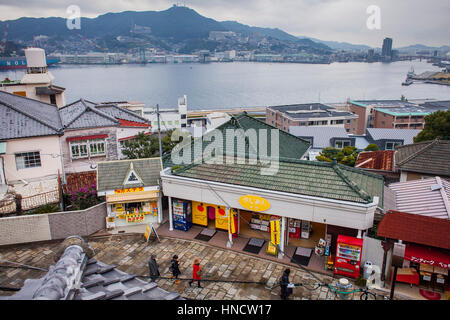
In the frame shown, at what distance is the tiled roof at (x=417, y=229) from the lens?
44.6ft

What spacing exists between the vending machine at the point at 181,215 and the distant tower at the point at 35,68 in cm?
3652

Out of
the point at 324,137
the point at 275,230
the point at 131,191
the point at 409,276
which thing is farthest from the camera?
the point at 324,137

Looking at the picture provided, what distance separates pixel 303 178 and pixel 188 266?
8079 millimetres

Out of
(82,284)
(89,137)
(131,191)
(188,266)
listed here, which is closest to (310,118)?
(89,137)

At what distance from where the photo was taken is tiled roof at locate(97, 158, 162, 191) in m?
20.8

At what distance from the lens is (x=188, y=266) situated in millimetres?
17156

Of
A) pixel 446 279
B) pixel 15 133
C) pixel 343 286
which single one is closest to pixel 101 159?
pixel 15 133

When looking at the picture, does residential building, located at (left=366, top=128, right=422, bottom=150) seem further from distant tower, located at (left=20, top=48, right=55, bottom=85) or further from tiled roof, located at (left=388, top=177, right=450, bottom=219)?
distant tower, located at (left=20, top=48, right=55, bottom=85)

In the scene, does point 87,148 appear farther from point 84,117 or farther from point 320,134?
point 320,134

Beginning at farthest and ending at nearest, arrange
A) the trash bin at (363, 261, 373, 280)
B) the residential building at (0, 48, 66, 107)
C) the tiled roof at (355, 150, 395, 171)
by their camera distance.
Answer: the residential building at (0, 48, 66, 107) < the tiled roof at (355, 150, 395, 171) < the trash bin at (363, 261, 373, 280)

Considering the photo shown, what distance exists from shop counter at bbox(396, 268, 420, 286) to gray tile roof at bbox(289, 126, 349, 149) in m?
31.8

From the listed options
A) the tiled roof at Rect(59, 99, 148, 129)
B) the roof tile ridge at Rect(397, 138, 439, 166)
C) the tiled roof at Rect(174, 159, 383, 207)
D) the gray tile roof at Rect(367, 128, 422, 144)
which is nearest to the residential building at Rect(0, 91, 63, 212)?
the tiled roof at Rect(59, 99, 148, 129)

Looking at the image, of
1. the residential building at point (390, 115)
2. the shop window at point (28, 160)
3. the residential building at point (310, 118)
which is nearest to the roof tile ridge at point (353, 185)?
the shop window at point (28, 160)

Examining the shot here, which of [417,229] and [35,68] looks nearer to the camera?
[417,229]
